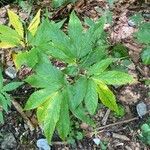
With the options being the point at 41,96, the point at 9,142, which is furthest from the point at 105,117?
the point at 41,96

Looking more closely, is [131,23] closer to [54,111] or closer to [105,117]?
[105,117]

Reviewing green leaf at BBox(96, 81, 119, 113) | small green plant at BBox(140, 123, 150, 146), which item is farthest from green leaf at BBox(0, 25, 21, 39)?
small green plant at BBox(140, 123, 150, 146)

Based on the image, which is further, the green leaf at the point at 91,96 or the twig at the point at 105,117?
the twig at the point at 105,117

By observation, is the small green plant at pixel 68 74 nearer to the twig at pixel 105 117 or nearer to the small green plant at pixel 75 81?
the small green plant at pixel 75 81

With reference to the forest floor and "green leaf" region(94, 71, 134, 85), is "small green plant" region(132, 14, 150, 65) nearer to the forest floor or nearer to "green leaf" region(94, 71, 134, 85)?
the forest floor

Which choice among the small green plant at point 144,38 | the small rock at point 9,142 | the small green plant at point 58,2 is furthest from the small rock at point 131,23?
the small rock at point 9,142


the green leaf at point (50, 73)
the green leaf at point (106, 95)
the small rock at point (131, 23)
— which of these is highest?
the green leaf at point (50, 73)
